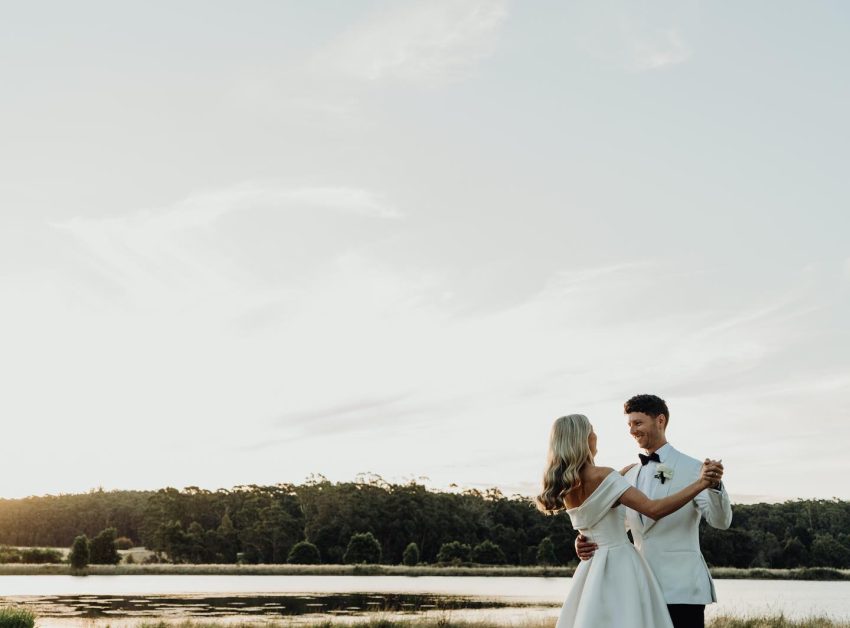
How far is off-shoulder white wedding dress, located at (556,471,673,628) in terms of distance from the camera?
531 cm

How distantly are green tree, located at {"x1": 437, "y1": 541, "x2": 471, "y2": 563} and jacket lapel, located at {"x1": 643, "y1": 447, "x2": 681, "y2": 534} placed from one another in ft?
180

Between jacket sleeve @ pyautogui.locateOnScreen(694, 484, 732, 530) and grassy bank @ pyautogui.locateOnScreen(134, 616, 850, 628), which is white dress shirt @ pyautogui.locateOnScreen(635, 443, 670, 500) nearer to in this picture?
jacket sleeve @ pyautogui.locateOnScreen(694, 484, 732, 530)

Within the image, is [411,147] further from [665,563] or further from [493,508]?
[493,508]

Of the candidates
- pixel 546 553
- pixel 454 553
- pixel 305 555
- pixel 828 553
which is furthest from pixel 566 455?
pixel 828 553

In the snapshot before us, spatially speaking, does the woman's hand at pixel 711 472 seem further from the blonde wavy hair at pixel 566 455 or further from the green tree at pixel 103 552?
the green tree at pixel 103 552

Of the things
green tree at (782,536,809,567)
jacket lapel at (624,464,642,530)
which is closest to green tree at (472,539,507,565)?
green tree at (782,536,809,567)

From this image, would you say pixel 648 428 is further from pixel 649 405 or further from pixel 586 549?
pixel 586 549

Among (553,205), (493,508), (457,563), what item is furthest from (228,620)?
(493,508)

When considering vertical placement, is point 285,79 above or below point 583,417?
above

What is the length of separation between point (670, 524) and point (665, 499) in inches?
12.9

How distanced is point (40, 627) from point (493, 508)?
5695 cm

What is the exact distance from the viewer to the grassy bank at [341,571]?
49.4m

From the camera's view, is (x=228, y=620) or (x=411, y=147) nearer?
(x=228, y=620)

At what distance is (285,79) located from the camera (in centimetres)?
1814
